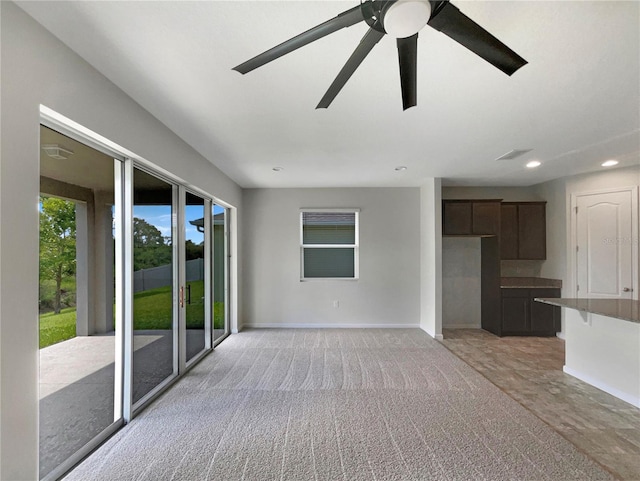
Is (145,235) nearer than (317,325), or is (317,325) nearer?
(145,235)

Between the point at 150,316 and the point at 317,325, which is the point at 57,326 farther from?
the point at 317,325

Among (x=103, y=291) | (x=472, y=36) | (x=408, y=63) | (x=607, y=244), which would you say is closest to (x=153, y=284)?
(x=103, y=291)

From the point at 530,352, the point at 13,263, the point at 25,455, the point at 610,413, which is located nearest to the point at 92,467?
the point at 25,455

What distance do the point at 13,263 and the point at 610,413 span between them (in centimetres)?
443

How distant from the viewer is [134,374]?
260 centimetres

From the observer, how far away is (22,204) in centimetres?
144

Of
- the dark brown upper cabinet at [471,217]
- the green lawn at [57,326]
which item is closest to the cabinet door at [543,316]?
the dark brown upper cabinet at [471,217]

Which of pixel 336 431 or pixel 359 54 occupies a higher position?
pixel 359 54

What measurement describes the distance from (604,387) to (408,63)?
385cm

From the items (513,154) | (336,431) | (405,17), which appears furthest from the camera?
(513,154)

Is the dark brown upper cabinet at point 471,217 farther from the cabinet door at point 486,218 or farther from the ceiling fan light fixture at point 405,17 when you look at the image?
the ceiling fan light fixture at point 405,17

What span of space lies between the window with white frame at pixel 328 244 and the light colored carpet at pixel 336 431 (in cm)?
218

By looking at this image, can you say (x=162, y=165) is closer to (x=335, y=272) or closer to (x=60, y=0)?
(x=60, y=0)

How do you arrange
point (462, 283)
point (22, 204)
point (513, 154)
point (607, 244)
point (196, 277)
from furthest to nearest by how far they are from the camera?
point (462, 283), point (607, 244), point (196, 277), point (513, 154), point (22, 204)
